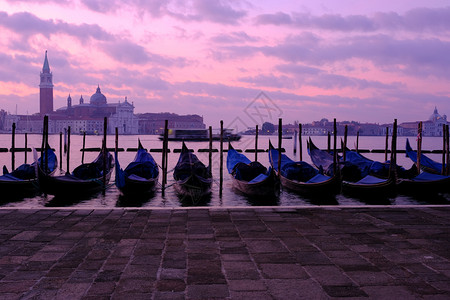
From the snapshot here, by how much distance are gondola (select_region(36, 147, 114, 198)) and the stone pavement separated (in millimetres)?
6046

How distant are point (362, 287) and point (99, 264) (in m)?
2.24

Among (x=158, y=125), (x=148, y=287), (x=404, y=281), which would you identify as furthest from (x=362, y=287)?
(x=158, y=125)

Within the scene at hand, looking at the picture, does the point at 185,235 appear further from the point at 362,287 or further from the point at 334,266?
the point at 362,287

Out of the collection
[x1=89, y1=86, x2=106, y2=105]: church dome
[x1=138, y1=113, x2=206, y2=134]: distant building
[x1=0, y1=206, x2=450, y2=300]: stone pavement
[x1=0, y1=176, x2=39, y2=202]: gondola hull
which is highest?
[x1=89, y1=86, x2=106, y2=105]: church dome

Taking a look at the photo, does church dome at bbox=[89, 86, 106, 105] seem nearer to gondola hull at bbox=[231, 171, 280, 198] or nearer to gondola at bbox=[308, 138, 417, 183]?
gondola at bbox=[308, 138, 417, 183]

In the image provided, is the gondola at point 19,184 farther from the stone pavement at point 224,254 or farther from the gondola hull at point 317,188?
the gondola hull at point 317,188

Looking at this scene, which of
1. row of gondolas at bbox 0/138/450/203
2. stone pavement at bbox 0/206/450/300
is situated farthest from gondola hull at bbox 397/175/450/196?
stone pavement at bbox 0/206/450/300

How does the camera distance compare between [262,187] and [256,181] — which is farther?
[256,181]

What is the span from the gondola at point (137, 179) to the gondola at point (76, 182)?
724 millimetres

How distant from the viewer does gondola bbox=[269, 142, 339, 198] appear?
12.2 m

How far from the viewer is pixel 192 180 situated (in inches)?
511

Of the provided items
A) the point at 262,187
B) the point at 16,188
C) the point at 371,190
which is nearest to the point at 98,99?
the point at 16,188

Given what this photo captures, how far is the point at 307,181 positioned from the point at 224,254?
370 inches

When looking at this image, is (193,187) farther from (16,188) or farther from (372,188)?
(16,188)
